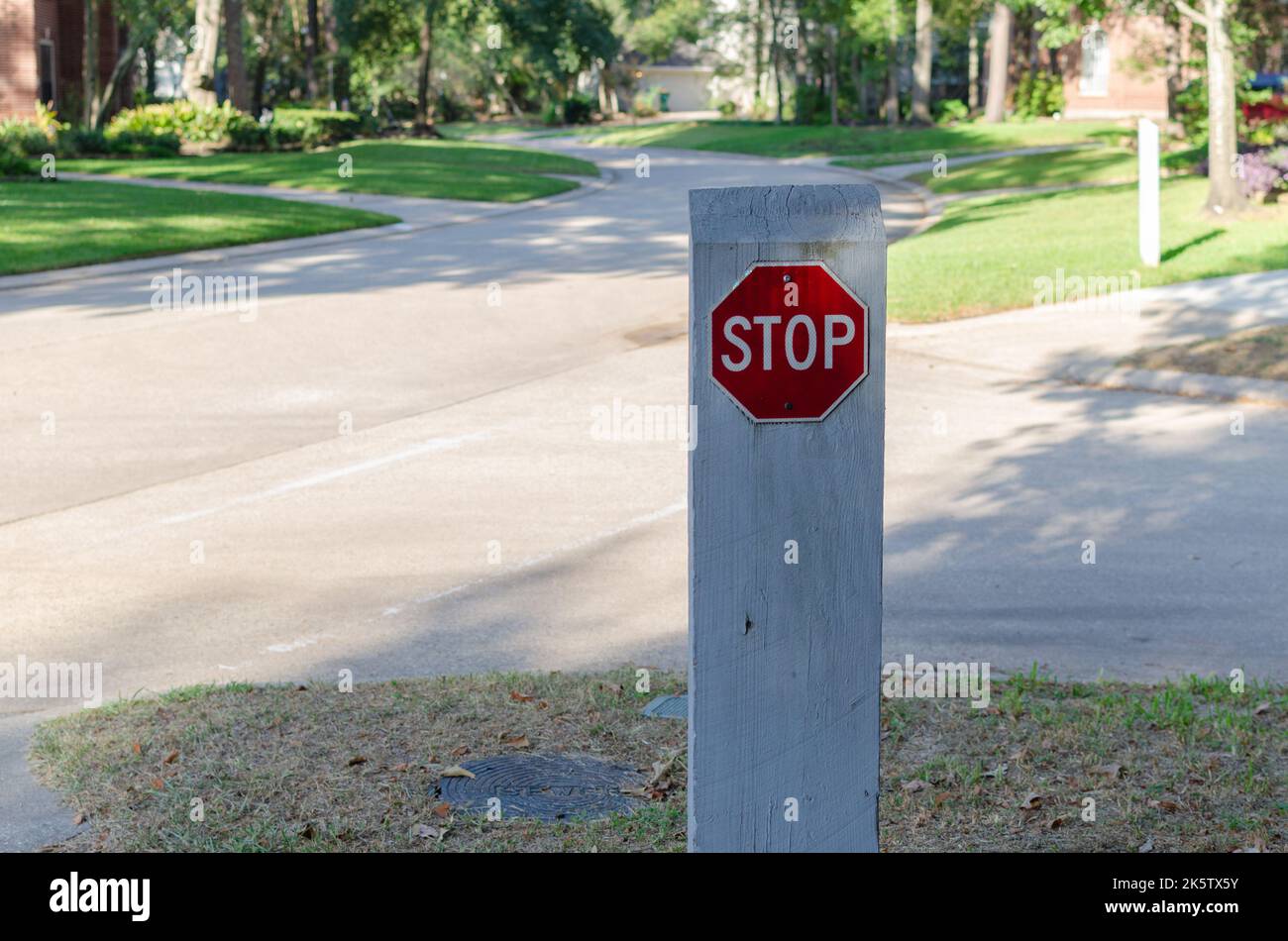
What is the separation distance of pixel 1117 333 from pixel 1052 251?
5172 mm

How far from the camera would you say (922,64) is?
56.5m

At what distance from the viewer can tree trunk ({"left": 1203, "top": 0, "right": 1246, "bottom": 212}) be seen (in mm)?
21516

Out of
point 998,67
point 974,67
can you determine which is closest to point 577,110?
point 974,67

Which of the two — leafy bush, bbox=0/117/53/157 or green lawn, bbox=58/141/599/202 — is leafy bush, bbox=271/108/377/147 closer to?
green lawn, bbox=58/141/599/202

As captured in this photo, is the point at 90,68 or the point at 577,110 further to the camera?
the point at 577,110

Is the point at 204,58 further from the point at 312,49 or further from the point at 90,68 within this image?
the point at 312,49

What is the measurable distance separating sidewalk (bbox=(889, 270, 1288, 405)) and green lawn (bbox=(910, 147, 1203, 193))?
16.2 meters

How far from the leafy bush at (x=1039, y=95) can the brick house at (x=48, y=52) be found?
109 feet

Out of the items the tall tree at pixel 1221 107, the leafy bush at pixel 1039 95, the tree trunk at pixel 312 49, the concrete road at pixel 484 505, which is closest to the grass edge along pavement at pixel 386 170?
the tall tree at pixel 1221 107

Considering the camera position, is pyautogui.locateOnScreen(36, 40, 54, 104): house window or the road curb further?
pyautogui.locateOnScreen(36, 40, 54, 104): house window

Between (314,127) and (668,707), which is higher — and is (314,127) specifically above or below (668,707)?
above

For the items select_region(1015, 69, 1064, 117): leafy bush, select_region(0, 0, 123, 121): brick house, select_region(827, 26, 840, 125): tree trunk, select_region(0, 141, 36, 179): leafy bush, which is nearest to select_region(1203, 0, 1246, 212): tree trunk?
select_region(0, 141, 36, 179): leafy bush
